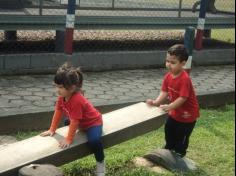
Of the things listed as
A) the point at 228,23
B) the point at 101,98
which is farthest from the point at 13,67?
the point at 228,23

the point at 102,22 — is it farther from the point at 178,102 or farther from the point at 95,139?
the point at 95,139

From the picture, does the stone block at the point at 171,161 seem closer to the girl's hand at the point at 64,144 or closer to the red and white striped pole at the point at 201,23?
the girl's hand at the point at 64,144

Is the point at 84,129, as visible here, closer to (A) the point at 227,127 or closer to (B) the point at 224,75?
(A) the point at 227,127

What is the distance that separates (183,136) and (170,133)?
0.14m

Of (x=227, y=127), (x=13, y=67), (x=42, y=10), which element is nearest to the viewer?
(x=227, y=127)

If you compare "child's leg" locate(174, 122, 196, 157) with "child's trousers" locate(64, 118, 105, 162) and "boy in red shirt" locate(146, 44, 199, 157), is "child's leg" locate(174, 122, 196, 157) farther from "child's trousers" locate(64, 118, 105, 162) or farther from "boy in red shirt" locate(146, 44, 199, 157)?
"child's trousers" locate(64, 118, 105, 162)

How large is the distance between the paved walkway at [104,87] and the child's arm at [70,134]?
1563 mm

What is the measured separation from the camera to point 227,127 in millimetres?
5910

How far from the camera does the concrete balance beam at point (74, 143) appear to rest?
3.65 metres

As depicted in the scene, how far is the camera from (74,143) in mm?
3879

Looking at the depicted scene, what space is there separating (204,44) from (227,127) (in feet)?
17.2

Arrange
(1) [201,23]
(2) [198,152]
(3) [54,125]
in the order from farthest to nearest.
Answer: (1) [201,23]
(2) [198,152]
(3) [54,125]

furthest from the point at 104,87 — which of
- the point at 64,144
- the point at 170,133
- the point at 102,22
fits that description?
the point at 64,144

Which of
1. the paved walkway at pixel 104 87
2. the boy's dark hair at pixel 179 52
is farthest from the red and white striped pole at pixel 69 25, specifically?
the boy's dark hair at pixel 179 52
